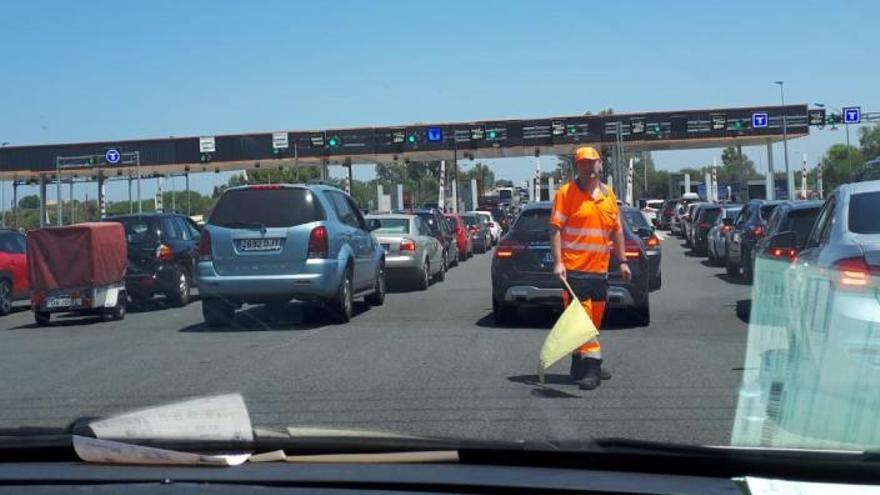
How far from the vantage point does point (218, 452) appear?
11.5ft

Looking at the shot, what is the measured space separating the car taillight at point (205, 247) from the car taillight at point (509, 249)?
373 cm

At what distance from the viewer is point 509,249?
12953 mm

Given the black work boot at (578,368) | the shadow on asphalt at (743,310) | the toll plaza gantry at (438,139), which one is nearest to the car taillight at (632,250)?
the shadow on asphalt at (743,310)

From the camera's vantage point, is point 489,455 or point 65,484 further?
point 489,455

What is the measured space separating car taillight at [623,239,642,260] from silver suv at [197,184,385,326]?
3711mm

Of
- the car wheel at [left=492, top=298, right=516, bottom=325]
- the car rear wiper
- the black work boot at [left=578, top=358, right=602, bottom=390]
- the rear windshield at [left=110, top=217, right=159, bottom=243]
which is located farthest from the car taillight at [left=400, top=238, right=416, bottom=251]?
the black work boot at [left=578, top=358, right=602, bottom=390]

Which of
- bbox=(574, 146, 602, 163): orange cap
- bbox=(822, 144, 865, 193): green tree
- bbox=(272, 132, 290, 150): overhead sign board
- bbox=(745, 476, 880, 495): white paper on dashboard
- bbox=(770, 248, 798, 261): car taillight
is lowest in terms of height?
bbox=(745, 476, 880, 495): white paper on dashboard

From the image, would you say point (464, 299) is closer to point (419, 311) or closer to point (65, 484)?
point (419, 311)

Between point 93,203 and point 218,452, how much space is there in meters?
72.9

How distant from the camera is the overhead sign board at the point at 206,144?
48.8m

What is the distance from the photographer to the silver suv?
13.6 m

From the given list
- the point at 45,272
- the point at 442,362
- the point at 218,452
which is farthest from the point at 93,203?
the point at 218,452

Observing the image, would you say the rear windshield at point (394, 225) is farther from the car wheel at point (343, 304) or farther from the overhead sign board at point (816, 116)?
the overhead sign board at point (816, 116)

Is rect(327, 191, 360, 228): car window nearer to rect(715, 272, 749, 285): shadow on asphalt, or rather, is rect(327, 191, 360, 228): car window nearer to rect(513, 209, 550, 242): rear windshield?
rect(513, 209, 550, 242): rear windshield
